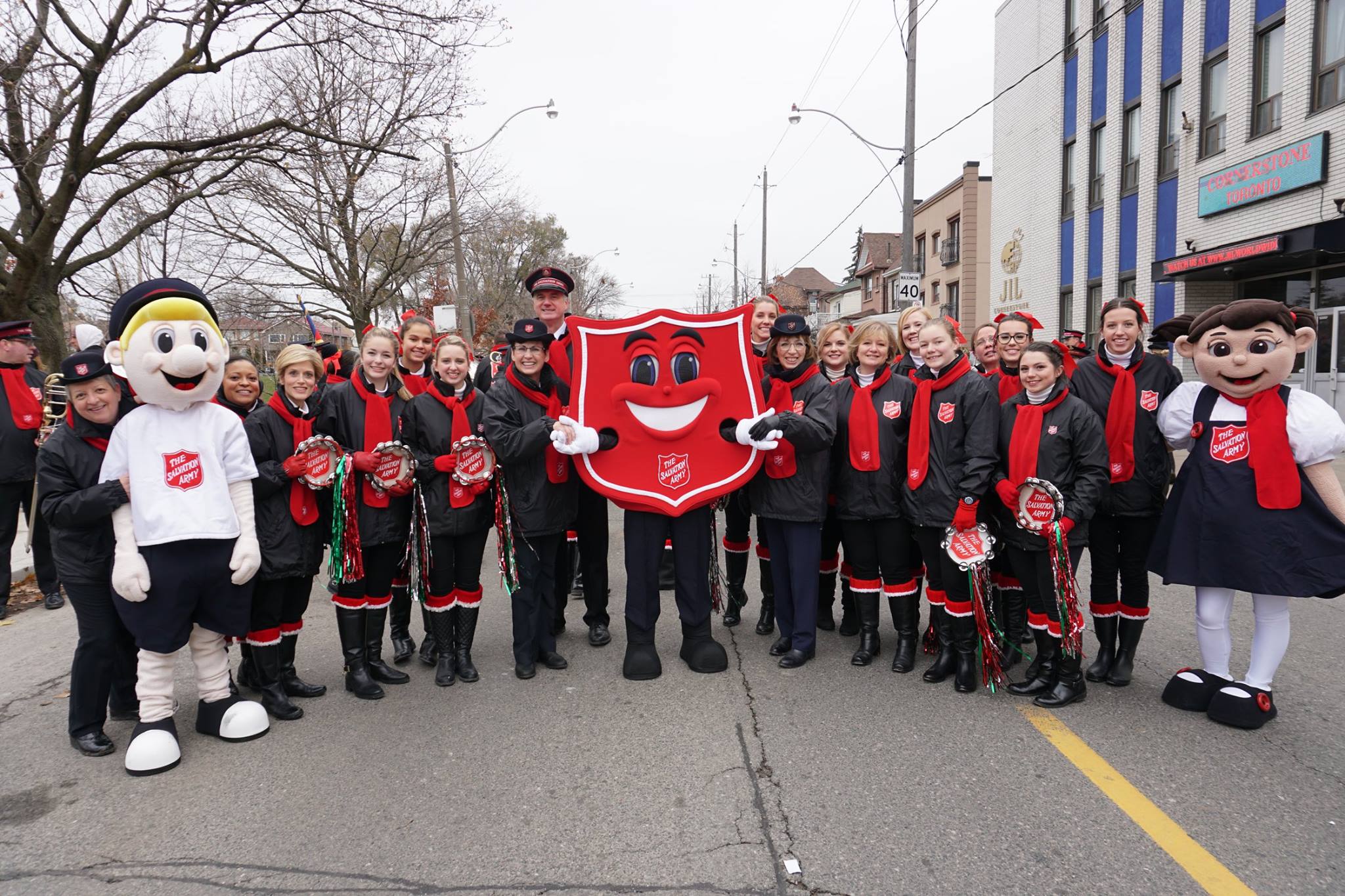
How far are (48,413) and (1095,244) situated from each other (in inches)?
779

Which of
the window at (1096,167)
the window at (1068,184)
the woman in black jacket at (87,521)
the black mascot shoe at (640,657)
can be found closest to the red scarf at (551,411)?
the black mascot shoe at (640,657)

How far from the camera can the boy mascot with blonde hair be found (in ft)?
12.0

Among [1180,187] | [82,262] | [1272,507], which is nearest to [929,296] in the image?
[1180,187]

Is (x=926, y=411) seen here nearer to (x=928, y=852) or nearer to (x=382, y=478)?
(x=928, y=852)

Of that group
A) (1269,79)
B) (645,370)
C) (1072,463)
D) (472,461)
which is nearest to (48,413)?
(472,461)

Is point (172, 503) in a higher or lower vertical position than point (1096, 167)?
lower

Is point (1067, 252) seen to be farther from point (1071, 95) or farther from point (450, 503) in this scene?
point (450, 503)

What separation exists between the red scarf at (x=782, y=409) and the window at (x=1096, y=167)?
17.5 metres

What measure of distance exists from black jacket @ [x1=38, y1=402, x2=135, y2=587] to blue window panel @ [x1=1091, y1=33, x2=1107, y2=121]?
20659 mm

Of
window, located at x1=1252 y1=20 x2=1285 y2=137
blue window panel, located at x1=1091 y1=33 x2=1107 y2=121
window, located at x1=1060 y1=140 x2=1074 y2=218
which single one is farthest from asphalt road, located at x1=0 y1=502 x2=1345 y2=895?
window, located at x1=1060 y1=140 x2=1074 y2=218

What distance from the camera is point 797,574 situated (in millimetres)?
4820

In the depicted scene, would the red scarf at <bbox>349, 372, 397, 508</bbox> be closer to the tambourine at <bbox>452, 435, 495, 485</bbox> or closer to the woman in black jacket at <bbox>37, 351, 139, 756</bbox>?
the tambourine at <bbox>452, 435, 495, 485</bbox>

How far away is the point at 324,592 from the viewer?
689 centimetres

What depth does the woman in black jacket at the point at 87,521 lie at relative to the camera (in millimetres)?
3615
